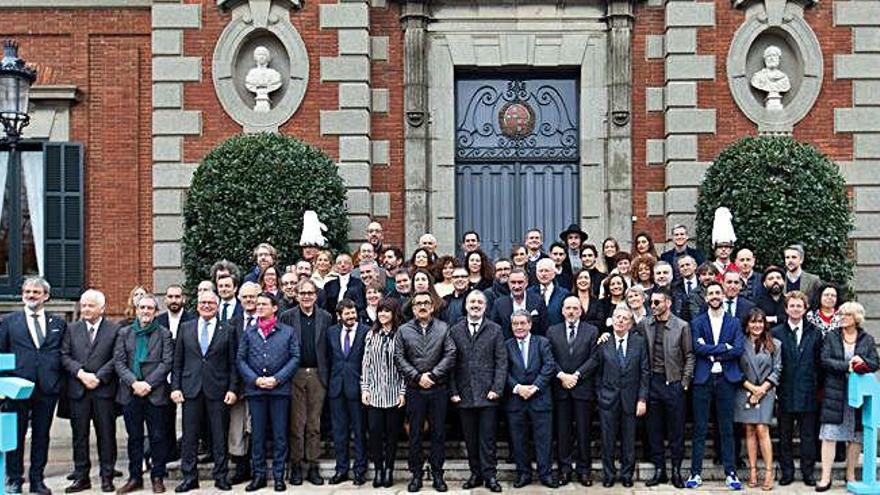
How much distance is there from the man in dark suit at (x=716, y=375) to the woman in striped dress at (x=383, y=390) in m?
2.74

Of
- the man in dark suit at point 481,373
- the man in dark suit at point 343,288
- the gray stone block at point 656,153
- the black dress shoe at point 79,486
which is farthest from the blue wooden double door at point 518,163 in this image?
the black dress shoe at point 79,486

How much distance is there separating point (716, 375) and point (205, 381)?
4.72 metres

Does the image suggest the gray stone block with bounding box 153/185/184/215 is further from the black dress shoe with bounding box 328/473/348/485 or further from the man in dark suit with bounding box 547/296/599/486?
the man in dark suit with bounding box 547/296/599/486

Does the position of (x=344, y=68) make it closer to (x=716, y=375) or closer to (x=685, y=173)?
(x=685, y=173)

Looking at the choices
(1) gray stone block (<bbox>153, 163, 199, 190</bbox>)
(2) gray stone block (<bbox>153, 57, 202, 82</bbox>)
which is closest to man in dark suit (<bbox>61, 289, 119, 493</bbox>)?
(1) gray stone block (<bbox>153, 163, 199, 190</bbox>)

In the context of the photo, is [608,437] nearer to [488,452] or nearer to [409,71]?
[488,452]

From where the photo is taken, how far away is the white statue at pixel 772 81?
14.7 meters

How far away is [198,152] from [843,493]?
8.85 meters

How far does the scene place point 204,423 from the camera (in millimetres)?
10930

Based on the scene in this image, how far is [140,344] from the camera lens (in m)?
10.7

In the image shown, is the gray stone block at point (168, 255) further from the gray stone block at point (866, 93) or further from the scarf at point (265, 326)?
the gray stone block at point (866, 93)

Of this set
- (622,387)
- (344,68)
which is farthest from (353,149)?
(622,387)

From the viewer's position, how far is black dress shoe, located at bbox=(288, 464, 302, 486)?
35.4 ft

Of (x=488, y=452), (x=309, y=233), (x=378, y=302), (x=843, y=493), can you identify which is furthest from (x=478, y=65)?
(x=843, y=493)
